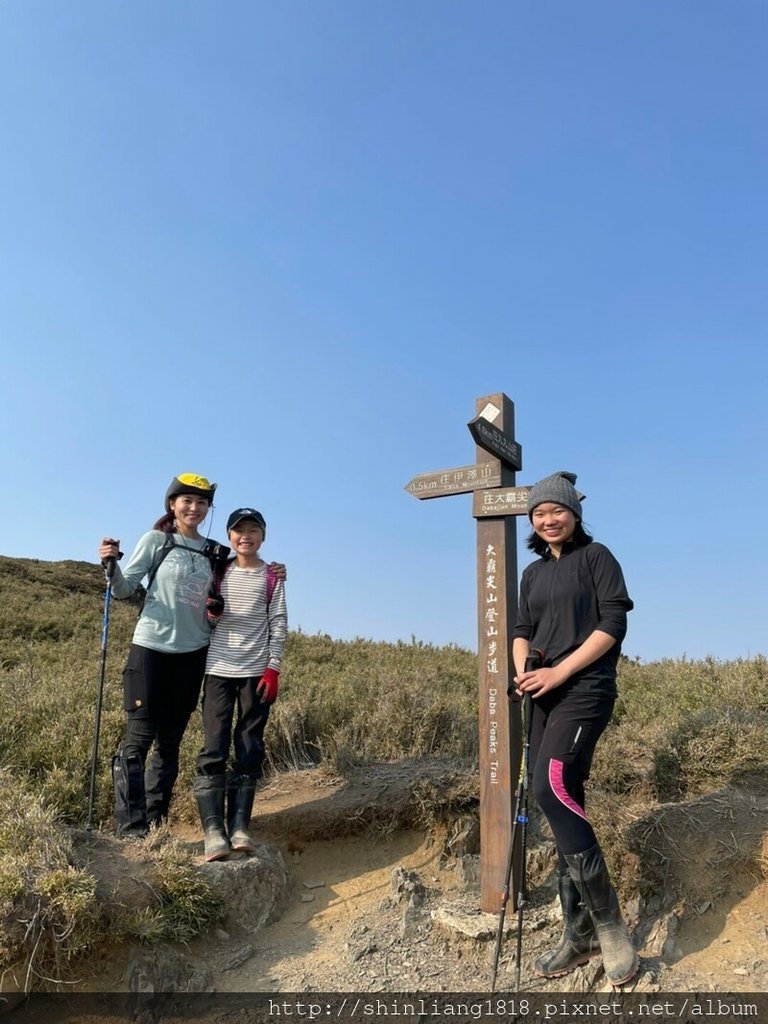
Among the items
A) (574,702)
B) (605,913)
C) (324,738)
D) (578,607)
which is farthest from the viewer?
(324,738)

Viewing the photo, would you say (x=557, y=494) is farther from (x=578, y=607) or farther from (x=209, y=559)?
(x=209, y=559)

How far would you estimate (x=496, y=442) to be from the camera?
4.63m

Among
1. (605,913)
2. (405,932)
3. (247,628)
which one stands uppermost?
(247,628)

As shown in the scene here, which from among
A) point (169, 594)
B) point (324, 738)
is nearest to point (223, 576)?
point (169, 594)

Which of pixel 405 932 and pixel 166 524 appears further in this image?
pixel 166 524

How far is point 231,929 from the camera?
13.7 feet

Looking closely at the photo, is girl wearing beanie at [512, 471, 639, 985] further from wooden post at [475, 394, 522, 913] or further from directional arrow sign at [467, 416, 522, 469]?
Result: directional arrow sign at [467, 416, 522, 469]

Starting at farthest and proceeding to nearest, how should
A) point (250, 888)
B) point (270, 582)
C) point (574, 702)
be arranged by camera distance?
point (270, 582) < point (250, 888) < point (574, 702)

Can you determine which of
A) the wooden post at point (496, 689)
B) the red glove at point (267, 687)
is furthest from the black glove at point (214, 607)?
the wooden post at point (496, 689)

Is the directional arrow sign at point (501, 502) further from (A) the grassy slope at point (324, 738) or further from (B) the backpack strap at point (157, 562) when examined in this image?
(B) the backpack strap at point (157, 562)

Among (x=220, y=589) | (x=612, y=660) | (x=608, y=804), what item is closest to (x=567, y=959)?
(x=608, y=804)

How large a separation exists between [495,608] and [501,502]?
2.25 ft

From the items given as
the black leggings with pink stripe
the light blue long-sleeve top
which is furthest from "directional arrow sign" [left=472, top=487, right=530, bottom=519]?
the light blue long-sleeve top

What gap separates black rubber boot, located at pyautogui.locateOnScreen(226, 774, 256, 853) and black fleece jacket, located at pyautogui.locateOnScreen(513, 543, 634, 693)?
2.10m
